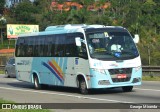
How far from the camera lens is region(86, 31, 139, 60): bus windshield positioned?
1869 cm

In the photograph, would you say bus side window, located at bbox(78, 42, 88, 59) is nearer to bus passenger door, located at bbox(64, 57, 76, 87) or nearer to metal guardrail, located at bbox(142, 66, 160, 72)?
bus passenger door, located at bbox(64, 57, 76, 87)

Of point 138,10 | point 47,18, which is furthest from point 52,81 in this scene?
point 47,18

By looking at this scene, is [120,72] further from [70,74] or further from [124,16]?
[124,16]

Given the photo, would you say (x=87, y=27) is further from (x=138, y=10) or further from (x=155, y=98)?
(x=138, y=10)

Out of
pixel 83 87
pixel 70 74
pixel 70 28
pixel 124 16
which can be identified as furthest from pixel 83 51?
pixel 124 16

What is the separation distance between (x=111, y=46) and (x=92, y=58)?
3.09ft

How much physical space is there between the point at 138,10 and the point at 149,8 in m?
3.69

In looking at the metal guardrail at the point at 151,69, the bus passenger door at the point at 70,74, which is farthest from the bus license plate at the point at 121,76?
the metal guardrail at the point at 151,69

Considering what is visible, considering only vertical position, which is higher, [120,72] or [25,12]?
[25,12]

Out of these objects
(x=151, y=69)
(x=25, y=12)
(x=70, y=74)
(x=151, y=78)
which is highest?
(x=25, y=12)

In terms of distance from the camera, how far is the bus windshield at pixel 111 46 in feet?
61.3

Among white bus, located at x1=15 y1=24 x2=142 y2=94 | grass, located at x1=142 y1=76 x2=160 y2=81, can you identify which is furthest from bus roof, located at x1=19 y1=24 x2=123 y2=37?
grass, located at x1=142 y1=76 x2=160 y2=81

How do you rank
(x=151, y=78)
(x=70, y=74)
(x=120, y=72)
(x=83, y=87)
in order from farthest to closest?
(x=151, y=78) → (x=70, y=74) → (x=83, y=87) → (x=120, y=72)

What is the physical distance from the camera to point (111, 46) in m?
18.9
